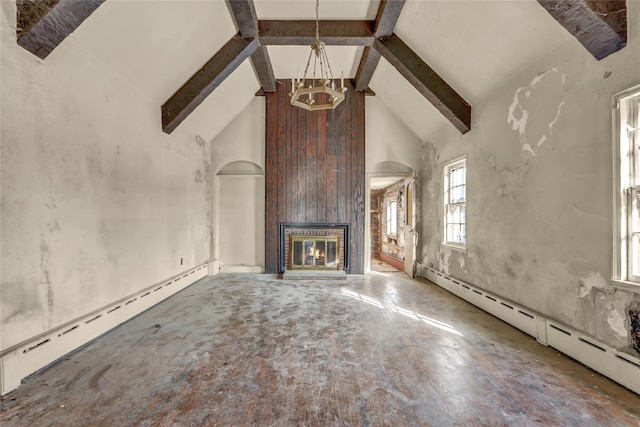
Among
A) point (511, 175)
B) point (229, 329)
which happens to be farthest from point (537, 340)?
point (229, 329)

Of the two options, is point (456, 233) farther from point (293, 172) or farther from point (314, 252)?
point (293, 172)

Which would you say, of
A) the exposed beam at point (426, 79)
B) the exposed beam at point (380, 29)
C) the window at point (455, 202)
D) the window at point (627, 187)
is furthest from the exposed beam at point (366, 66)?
the window at point (627, 187)

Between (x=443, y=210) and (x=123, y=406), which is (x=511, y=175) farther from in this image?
(x=123, y=406)

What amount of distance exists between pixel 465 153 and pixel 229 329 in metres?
4.24

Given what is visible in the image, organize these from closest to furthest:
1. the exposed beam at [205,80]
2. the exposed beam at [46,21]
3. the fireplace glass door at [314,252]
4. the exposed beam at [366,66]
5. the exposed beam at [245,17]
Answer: the exposed beam at [46,21]
the exposed beam at [245,17]
the exposed beam at [205,80]
the exposed beam at [366,66]
the fireplace glass door at [314,252]

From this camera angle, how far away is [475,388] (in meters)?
2.06

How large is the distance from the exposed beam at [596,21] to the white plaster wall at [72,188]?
435cm

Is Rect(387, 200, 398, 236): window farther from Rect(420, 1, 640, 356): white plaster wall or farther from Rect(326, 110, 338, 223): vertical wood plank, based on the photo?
Rect(420, 1, 640, 356): white plaster wall

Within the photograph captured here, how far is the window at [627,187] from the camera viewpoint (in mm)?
2086

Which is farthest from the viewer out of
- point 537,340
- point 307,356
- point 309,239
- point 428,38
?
point 309,239

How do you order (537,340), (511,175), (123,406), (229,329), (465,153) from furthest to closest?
(465,153)
(511,175)
(229,329)
(537,340)
(123,406)

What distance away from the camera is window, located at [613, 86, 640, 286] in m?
2.09

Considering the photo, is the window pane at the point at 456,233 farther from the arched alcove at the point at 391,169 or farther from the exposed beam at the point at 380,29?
the exposed beam at the point at 380,29

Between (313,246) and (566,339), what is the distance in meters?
4.19
